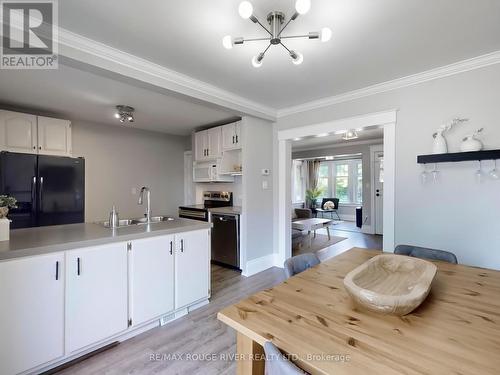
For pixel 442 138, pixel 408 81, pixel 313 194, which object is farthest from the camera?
pixel 313 194

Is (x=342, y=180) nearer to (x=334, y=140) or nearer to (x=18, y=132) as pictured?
(x=334, y=140)

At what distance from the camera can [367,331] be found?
3.01ft

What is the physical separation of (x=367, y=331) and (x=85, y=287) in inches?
74.3

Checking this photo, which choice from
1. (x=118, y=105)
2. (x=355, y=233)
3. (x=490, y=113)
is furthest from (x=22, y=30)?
(x=355, y=233)

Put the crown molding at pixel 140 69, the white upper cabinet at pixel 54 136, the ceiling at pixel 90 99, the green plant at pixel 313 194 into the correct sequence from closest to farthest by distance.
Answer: the crown molding at pixel 140 69, the ceiling at pixel 90 99, the white upper cabinet at pixel 54 136, the green plant at pixel 313 194

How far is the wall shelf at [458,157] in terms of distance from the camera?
83.2 inches

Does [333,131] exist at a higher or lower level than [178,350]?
higher

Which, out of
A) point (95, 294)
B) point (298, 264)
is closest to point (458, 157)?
point (298, 264)

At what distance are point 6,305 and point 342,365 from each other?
1949mm

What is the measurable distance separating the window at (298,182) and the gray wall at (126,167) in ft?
15.1

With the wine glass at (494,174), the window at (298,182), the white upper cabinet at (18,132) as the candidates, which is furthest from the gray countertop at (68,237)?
the window at (298,182)

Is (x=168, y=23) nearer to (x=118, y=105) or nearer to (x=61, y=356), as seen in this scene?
(x=118, y=105)

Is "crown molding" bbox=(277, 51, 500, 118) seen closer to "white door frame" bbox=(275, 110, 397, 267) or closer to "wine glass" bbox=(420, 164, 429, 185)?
"white door frame" bbox=(275, 110, 397, 267)

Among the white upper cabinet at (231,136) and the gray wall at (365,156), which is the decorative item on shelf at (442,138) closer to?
the white upper cabinet at (231,136)
